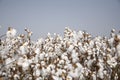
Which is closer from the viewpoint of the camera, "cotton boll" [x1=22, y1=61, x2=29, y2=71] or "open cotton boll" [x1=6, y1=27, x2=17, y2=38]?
"open cotton boll" [x1=6, y1=27, x2=17, y2=38]

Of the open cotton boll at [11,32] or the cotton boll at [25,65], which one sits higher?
the open cotton boll at [11,32]

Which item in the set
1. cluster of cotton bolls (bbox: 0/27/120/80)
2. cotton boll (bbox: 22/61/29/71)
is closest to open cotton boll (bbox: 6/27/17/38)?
cluster of cotton bolls (bbox: 0/27/120/80)

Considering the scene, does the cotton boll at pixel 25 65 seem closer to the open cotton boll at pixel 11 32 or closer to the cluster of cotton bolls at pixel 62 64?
the cluster of cotton bolls at pixel 62 64

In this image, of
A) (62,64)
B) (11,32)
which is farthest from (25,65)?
(62,64)

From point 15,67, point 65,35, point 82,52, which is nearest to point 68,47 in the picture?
point 82,52

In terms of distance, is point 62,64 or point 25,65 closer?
point 25,65

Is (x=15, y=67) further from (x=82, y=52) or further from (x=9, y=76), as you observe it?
(x=82, y=52)

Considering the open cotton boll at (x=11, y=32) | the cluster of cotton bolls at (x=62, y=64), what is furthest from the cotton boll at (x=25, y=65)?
the open cotton boll at (x=11, y=32)

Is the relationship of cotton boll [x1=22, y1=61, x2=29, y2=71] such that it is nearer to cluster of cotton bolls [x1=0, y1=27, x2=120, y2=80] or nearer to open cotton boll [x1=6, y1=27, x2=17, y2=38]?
cluster of cotton bolls [x1=0, y1=27, x2=120, y2=80]

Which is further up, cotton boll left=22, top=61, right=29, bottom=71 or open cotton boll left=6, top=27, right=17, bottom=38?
open cotton boll left=6, top=27, right=17, bottom=38

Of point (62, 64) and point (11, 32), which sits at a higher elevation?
point (11, 32)

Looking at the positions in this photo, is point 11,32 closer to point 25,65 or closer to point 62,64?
point 25,65

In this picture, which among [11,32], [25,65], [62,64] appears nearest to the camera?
[11,32]

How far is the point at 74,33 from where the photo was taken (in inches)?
366
